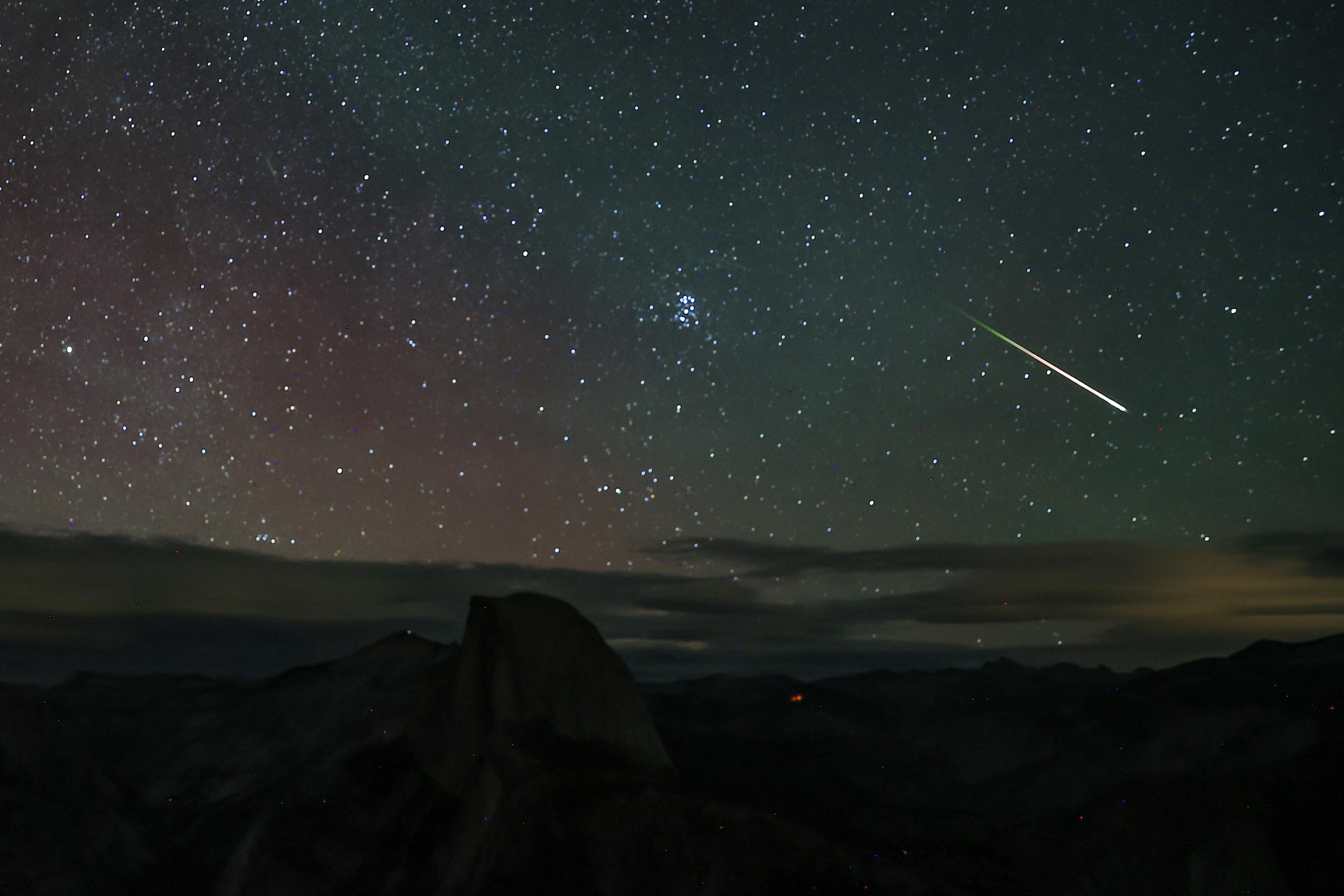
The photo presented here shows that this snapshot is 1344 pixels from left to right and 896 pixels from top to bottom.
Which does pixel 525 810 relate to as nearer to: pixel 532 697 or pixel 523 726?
pixel 523 726

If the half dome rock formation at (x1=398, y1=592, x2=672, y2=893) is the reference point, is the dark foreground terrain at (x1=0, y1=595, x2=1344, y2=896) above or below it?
below

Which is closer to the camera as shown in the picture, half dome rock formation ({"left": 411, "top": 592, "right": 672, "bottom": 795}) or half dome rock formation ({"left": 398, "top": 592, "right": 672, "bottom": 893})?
half dome rock formation ({"left": 398, "top": 592, "right": 672, "bottom": 893})

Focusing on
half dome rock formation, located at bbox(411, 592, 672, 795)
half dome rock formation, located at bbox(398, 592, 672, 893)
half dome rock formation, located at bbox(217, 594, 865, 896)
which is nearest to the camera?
half dome rock formation, located at bbox(217, 594, 865, 896)

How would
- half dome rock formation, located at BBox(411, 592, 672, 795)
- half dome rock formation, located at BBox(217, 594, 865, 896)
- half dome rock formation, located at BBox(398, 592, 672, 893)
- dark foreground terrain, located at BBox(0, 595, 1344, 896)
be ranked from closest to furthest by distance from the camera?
half dome rock formation, located at BBox(217, 594, 865, 896) → dark foreground terrain, located at BBox(0, 595, 1344, 896) → half dome rock formation, located at BBox(398, 592, 672, 893) → half dome rock formation, located at BBox(411, 592, 672, 795)

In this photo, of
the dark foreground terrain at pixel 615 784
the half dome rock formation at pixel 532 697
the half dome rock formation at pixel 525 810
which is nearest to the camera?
the half dome rock formation at pixel 525 810

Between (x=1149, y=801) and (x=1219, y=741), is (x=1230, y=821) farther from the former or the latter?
(x=1219, y=741)

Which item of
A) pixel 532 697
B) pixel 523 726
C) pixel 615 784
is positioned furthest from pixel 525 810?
pixel 532 697
